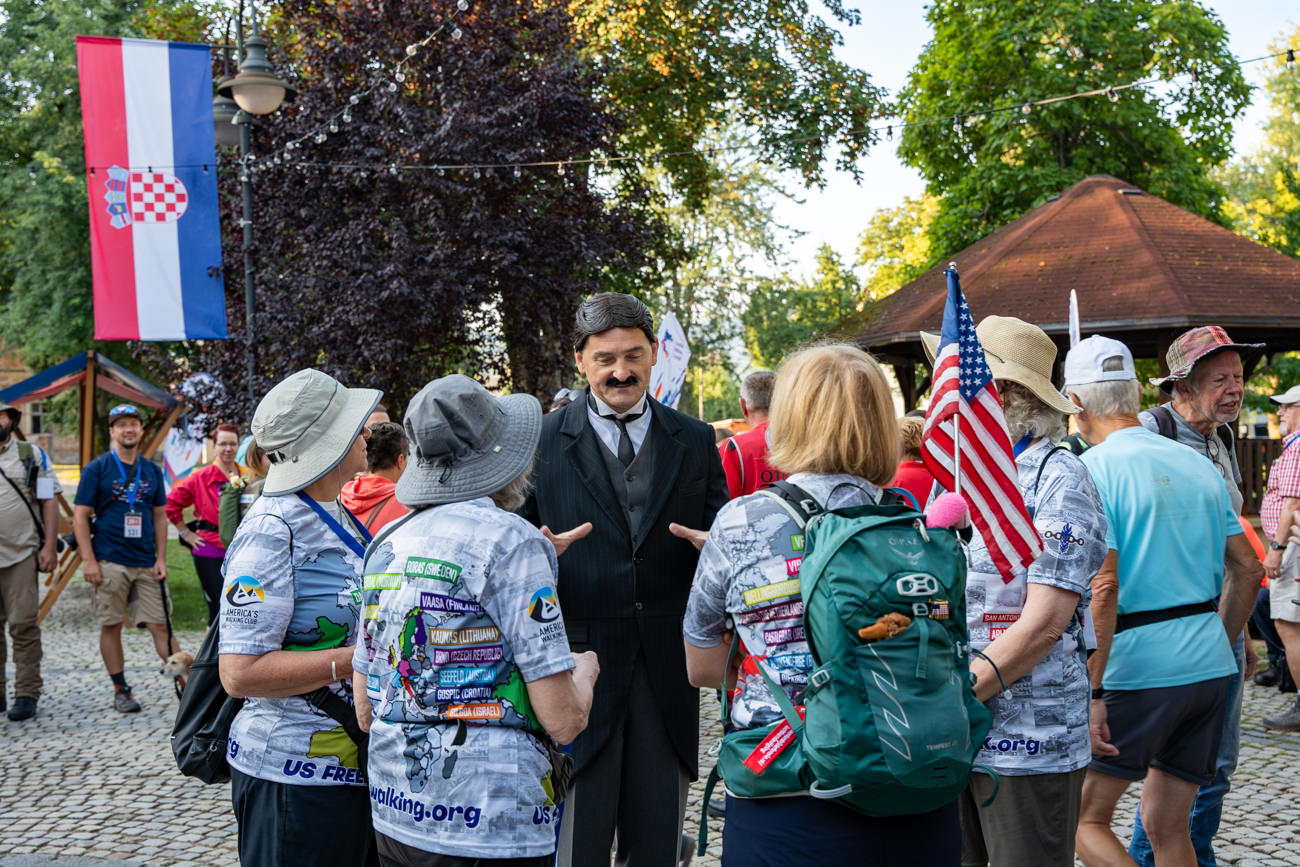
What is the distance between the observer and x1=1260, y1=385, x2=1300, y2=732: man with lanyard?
281 inches

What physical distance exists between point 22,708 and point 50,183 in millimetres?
20792

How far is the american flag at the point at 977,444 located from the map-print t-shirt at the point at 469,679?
1211 mm

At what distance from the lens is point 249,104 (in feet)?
33.6

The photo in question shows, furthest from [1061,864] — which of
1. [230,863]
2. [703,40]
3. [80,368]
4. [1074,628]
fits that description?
[703,40]

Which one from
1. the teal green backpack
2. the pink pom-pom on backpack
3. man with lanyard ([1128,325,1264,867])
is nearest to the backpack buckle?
the teal green backpack

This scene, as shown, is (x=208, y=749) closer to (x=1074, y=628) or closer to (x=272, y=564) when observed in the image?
(x=272, y=564)

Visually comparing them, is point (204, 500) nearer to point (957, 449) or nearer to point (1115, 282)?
point (957, 449)

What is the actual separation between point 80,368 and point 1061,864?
13.3 m

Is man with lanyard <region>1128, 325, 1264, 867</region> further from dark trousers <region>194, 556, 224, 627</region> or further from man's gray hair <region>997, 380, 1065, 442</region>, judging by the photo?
dark trousers <region>194, 556, 224, 627</region>

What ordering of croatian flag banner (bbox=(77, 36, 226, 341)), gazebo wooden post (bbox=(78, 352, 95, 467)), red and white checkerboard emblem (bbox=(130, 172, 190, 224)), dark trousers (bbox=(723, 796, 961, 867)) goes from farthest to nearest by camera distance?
gazebo wooden post (bbox=(78, 352, 95, 467)) → red and white checkerboard emblem (bbox=(130, 172, 190, 224)) → croatian flag banner (bbox=(77, 36, 226, 341)) → dark trousers (bbox=(723, 796, 961, 867))

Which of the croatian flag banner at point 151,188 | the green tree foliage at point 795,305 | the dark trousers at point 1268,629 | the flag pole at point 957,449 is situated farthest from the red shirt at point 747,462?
the green tree foliage at point 795,305

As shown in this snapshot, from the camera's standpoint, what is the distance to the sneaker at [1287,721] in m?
7.32

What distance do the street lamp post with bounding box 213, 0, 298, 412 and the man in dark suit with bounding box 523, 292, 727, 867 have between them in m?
7.81

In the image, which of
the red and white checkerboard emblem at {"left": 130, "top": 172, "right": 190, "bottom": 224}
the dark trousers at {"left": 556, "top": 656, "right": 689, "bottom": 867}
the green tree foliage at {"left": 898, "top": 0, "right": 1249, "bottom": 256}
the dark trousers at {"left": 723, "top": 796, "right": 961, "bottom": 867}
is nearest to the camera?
the dark trousers at {"left": 723, "top": 796, "right": 961, "bottom": 867}
